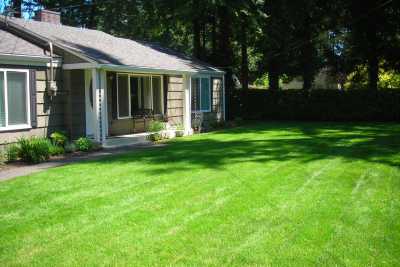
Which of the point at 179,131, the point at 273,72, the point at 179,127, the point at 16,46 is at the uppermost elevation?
the point at 273,72

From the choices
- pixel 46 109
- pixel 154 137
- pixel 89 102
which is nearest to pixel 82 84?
pixel 89 102

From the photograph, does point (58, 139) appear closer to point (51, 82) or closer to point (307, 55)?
point (51, 82)

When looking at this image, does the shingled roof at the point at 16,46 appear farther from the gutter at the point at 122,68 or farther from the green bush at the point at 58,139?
the green bush at the point at 58,139

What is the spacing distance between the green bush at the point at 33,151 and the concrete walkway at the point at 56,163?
26 cm

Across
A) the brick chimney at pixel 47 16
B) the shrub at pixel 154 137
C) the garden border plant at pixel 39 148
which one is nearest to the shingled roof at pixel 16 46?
the garden border plant at pixel 39 148

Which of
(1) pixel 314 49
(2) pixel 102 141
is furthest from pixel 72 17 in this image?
(2) pixel 102 141

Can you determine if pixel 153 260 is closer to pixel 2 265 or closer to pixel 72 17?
pixel 2 265

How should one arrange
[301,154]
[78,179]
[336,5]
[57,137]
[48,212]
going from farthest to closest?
[336,5] → [57,137] → [301,154] → [78,179] → [48,212]

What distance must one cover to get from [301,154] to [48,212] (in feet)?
23.1

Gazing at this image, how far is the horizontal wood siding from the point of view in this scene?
13539mm

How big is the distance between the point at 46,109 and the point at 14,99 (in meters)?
1.26

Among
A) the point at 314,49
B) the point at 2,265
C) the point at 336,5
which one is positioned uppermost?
the point at 336,5

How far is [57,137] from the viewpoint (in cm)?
1353

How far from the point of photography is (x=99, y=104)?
14.5 meters
